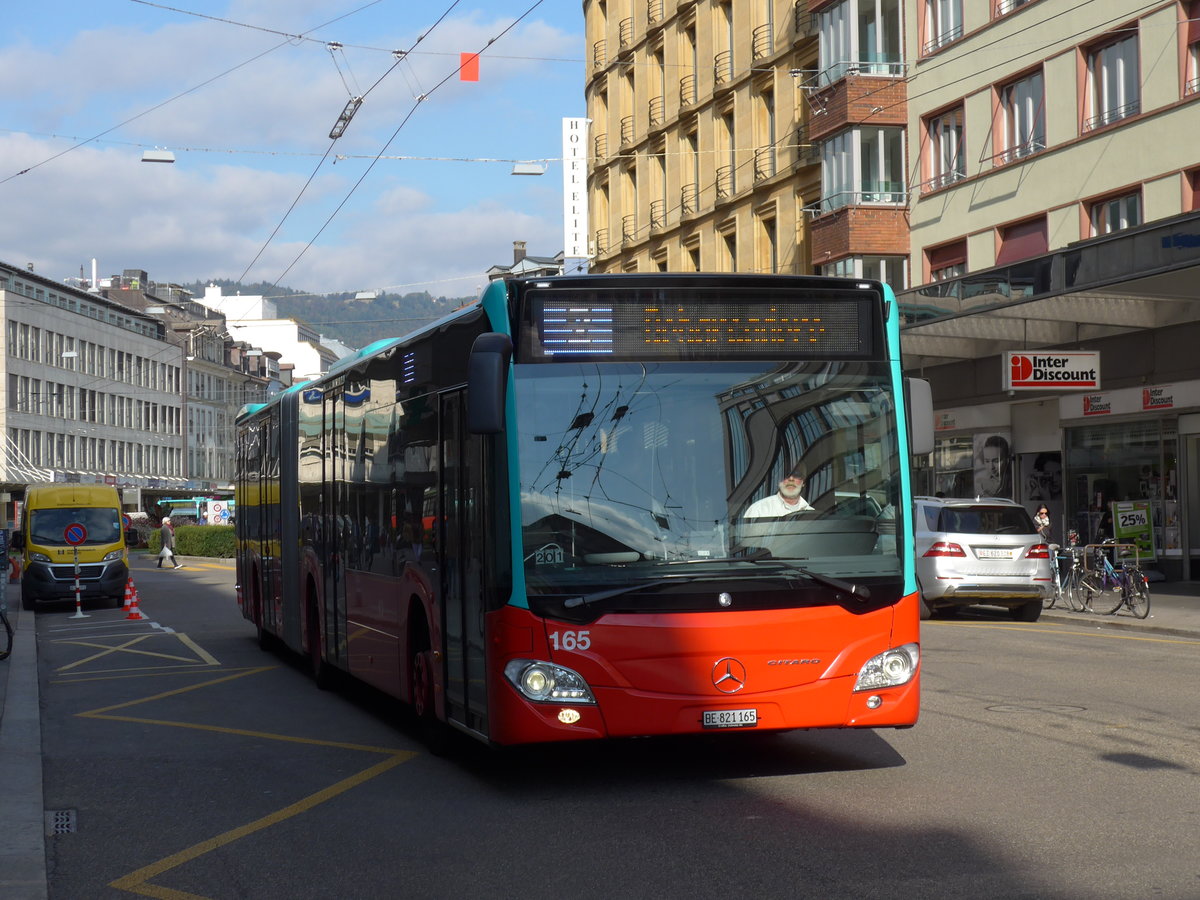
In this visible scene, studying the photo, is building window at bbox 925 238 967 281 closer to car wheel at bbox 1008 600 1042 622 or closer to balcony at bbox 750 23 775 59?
balcony at bbox 750 23 775 59

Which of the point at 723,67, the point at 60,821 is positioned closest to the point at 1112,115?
the point at 723,67

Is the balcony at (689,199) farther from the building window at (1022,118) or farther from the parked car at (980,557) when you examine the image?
the parked car at (980,557)

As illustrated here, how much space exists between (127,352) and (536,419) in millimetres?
101797

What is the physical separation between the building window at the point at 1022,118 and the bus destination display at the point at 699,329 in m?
23.6

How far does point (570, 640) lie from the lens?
Result: 811 cm

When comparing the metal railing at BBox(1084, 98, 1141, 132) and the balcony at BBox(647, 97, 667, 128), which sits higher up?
the balcony at BBox(647, 97, 667, 128)

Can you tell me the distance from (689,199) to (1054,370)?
2208cm

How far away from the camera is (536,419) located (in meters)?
8.31

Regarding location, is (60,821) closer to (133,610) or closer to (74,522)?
(133,610)

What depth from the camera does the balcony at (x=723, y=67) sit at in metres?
44.8

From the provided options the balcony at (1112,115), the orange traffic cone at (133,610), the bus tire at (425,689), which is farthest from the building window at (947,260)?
the bus tire at (425,689)

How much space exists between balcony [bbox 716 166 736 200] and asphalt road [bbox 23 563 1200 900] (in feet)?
107

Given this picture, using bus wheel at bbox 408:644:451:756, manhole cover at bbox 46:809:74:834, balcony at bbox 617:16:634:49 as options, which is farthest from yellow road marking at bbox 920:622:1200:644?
balcony at bbox 617:16:634:49

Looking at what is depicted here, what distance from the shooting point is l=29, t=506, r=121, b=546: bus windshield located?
31.7 meters
